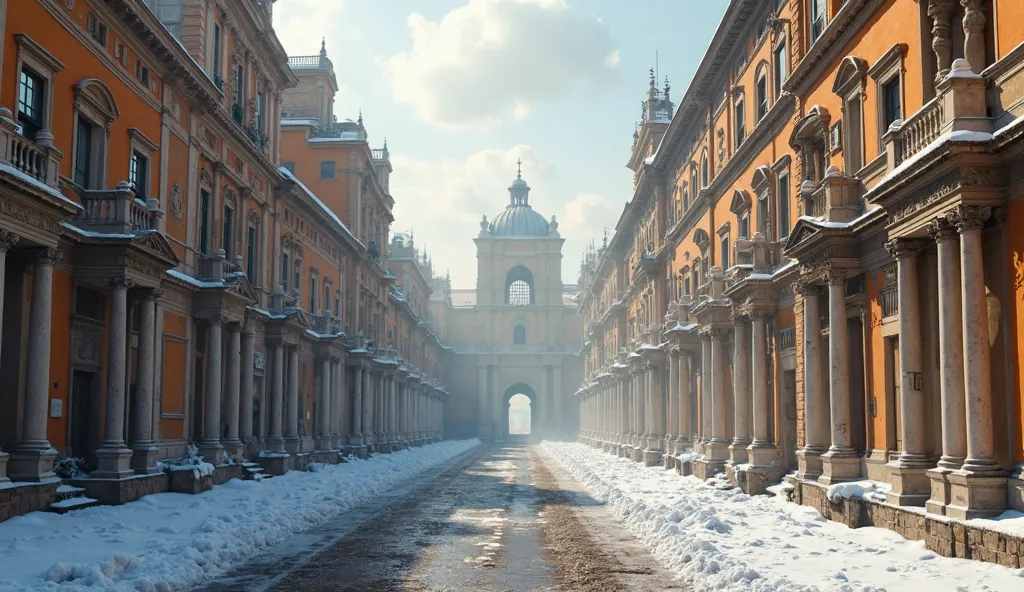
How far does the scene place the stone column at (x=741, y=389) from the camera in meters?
27.8

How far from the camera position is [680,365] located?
3756cm

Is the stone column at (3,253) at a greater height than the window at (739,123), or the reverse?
the window at (739,123)

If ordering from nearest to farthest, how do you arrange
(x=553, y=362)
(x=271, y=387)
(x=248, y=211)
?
(x=248, y=211) → (x=271, y=387) → (x=553, y=362)

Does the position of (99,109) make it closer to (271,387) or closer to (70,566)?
(70,566)

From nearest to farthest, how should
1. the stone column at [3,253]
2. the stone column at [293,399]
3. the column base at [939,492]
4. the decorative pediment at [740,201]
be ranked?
the column base at [939,492], the stone column at [3,253], the decorative pediment at [740,201], the stone column at [293,399]

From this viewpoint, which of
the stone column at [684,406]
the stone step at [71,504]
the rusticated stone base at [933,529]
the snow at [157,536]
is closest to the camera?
the snow at [157,536]

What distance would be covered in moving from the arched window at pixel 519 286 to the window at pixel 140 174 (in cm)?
8065

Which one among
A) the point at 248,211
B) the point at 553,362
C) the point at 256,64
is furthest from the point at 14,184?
the point at 553,362

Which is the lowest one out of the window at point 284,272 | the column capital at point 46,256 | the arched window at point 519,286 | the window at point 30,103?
the column capital at point 46,256

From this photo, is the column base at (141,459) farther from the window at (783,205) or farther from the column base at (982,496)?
the column base at (982,496)

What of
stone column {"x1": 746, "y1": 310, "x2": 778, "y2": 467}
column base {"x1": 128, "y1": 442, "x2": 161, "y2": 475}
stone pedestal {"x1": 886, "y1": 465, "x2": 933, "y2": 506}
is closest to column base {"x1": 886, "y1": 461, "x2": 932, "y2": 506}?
stone pedestal {"x1": 886, "y1": 465, "x2": 933, "y2": 506}

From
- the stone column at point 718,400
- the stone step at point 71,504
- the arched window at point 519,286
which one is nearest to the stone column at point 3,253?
→ the stone step at point 71,504

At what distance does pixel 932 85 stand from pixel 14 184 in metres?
14.5

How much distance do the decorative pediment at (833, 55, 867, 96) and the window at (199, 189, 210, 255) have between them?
1742 cm
